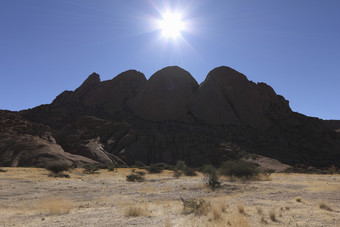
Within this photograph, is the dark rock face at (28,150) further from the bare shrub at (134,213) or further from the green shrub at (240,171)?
the bare shrub at (134,213)

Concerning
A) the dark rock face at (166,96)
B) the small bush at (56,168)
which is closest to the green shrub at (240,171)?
the small bush at (56,168)

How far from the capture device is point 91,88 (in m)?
95.0

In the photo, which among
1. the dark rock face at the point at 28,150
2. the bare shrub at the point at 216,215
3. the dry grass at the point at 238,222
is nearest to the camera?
the dry grass at the point at 238,222

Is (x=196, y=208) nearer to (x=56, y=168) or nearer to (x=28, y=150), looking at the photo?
(x=56, y=168)

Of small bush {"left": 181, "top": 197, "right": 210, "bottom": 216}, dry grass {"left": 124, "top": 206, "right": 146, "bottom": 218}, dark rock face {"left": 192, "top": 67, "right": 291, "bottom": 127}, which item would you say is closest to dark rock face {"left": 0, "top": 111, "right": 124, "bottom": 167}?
dry grass {"left": 124, "top": 206, "right": 146, "bottom": 218}

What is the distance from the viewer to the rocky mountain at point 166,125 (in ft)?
143

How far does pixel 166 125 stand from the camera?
7031cm

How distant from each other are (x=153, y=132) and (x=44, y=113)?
124ft

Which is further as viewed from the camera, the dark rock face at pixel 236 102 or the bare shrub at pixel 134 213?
the dark rock face at pixel 236 102

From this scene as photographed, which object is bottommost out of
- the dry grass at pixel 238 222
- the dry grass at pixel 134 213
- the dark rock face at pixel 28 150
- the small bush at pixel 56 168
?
the dry grass at pixel 134 213

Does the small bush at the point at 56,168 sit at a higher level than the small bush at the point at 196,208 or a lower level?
higher

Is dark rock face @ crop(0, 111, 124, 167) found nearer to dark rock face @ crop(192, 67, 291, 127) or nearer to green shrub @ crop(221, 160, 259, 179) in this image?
green shrub @ crop(221, 160, 259, 179)

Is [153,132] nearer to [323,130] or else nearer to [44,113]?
[44,113]

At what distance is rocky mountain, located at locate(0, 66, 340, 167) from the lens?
43719 mm
